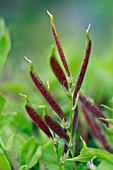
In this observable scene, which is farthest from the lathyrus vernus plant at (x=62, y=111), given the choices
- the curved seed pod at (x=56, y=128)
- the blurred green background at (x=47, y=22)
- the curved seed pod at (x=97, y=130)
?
the blurred green background at (x=47, y=22)

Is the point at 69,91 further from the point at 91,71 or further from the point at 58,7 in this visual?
the point at 58,7

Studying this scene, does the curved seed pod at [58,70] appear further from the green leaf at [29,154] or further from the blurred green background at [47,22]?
the blurred green background at [47,22]

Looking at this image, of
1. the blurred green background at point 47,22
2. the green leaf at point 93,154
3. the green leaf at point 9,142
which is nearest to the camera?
the green leaf at point 93,154

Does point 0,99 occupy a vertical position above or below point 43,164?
above

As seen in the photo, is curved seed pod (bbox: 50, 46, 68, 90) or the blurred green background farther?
the blurred green background

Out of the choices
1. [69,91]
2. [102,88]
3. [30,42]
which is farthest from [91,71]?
[30,42]

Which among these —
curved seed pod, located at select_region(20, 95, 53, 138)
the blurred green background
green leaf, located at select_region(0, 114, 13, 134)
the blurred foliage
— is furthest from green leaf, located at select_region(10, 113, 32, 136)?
the blurred green background

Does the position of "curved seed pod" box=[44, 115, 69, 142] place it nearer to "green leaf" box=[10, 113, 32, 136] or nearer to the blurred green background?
"green leaf" box=[10, 113, 32, 136]

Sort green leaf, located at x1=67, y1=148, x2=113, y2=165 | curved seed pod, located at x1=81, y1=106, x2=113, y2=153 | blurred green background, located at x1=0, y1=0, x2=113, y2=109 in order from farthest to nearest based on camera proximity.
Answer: blurred green background, located at x1=0, y1=0, x2=113, y2=109, curved seed pod, located at x1=81, y1=106, x2=113, y2=153, green leaf, located at x1=67, y1=148, x2=113, y2=165
